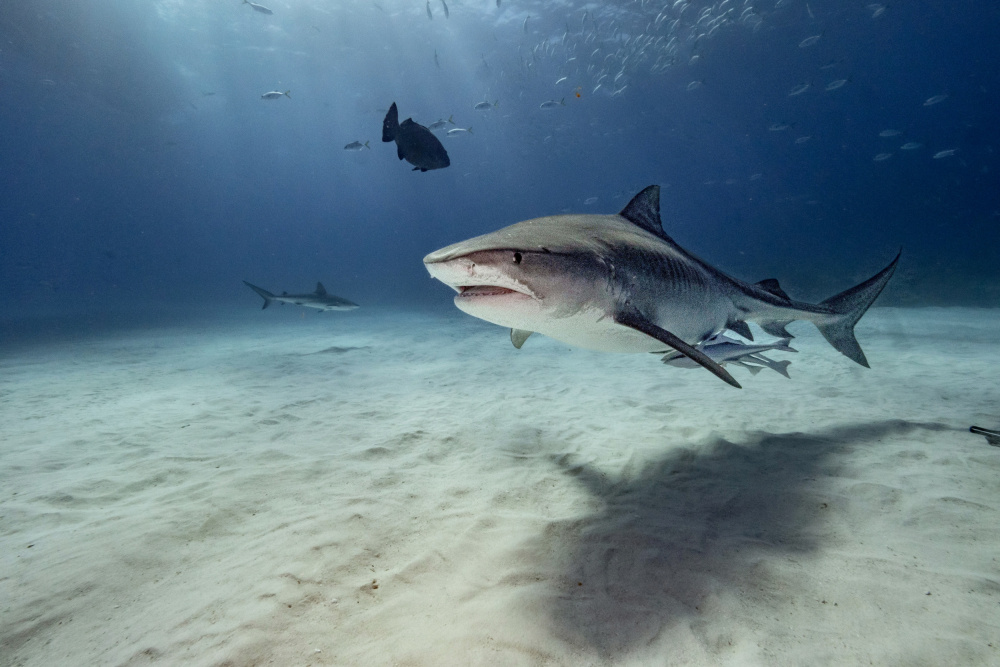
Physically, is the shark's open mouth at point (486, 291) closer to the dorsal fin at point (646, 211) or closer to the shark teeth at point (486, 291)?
the shark teeth at point (486, 291)

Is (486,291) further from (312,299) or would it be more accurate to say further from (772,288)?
(312,299)

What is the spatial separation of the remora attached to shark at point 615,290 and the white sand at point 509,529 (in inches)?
42.6

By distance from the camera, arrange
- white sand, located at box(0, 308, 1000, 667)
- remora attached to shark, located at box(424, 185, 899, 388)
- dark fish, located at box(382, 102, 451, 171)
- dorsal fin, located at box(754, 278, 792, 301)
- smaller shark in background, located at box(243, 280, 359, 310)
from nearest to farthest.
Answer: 1. white sand, located at box(0, 308, 1000, 667)
2. remora attached to shark, located at box(424, 185, 899, 388)
3. dorsal fin, located at box(754, 278, 792, 301)
4. dark fish, located at box(382, 102, 451, 171)
5. smaller shark in background, located at box(243, 280, 359, 310)

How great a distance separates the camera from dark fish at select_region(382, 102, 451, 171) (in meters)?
6.39

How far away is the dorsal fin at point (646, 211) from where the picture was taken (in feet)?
12.6

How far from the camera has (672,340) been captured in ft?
8.11

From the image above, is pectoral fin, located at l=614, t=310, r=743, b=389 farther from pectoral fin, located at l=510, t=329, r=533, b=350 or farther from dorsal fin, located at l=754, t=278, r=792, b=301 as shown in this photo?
dorsal fin, located at l=754, t=278, r=792, b=301

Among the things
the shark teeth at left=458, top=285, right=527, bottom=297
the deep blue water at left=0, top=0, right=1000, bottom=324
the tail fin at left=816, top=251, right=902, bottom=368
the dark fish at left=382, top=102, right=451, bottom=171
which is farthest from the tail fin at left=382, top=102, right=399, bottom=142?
the deep blue water at left=0, top=0, right=1000, bottom=324

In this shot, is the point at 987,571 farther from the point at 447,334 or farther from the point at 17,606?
the point at 447,334

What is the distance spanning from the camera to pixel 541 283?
86.0 inches

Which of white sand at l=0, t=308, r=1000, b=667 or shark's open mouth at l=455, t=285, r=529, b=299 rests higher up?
shark's open mouth at l=455, t=285, r=529, b=299

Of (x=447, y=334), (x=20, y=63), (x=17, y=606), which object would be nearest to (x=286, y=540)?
(x=17, y=606)

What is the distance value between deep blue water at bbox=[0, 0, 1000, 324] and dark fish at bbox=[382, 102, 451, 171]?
20668mm

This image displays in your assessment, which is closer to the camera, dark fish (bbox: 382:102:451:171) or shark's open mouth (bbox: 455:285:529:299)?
shark's open mouth (bbox: 455:285:529:299)
